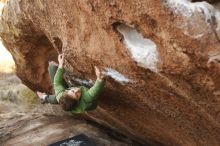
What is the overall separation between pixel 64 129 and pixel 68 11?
3237 mm

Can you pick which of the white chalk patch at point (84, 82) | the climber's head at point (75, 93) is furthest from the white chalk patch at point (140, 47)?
the white chalk patch at point (84, 82)

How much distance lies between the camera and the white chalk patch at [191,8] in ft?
11.6

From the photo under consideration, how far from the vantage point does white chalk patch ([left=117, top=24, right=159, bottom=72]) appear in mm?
4145

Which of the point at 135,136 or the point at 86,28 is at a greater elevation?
the point at 86,28

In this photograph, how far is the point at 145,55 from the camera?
4.22 m

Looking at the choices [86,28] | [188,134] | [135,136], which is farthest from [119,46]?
[135,136]

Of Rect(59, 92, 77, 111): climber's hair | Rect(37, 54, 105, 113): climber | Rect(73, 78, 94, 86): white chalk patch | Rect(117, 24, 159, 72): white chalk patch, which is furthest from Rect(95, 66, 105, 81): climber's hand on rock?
Rect(117, 24, 159, 72): white chalk patch

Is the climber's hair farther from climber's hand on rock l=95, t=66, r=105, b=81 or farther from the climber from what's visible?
climber's hand on rock l=95, t=66, r=105, b=81

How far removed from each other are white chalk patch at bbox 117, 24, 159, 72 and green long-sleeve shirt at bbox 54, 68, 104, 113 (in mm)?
880

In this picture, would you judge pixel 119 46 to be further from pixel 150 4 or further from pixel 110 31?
pixel 150 4

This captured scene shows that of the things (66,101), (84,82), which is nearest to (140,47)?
(66,101)

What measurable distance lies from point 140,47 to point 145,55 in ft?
0.35

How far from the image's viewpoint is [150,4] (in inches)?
149

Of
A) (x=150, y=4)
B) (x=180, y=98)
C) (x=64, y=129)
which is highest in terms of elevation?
(x=150, y=4)
